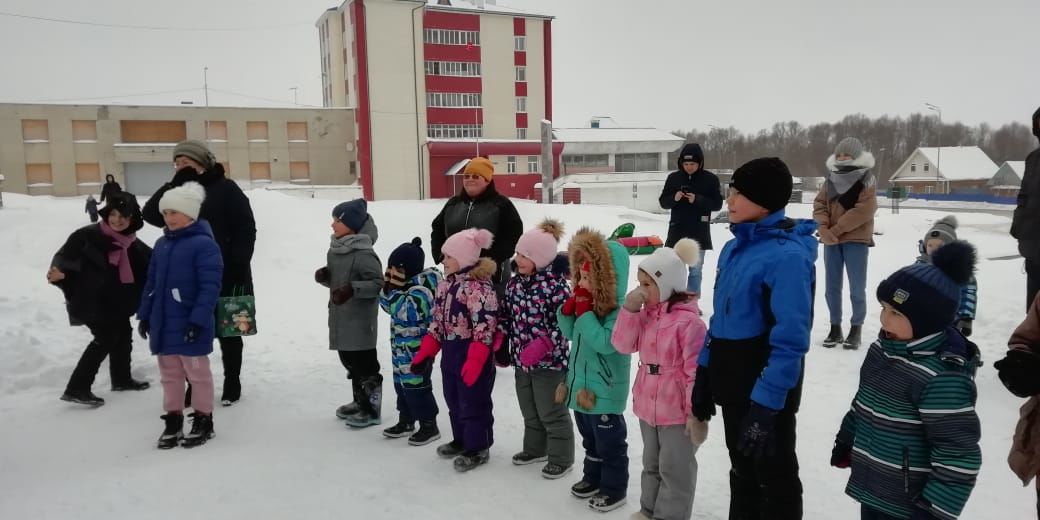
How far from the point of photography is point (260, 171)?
154 ft

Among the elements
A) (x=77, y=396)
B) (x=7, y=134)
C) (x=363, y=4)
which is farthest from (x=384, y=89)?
(x=77, y=396)

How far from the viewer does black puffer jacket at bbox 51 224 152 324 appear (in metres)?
6.16

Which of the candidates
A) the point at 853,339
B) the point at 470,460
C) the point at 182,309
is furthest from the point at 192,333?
the point at 853,339

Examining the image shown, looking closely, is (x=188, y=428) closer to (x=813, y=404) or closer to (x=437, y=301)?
(x=437, y=301)

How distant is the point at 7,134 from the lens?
139ft

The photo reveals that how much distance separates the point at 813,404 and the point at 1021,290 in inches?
181

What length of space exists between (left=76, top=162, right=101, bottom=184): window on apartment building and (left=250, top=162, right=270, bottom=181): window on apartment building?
9474 mm

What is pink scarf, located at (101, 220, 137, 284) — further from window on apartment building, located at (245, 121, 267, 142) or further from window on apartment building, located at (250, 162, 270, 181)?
window on apartment building, located at (245, 121, 267, 142)

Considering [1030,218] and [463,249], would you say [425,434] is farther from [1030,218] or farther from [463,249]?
[1030,218]

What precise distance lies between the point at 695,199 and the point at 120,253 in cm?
613

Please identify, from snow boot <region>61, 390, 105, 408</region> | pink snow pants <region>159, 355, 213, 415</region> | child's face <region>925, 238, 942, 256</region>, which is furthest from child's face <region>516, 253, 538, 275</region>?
snow boot <region>61, 390, 105, 408</region>

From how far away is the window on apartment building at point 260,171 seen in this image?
46.7 metres

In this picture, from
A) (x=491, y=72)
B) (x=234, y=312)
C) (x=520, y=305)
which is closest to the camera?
(x=520, y=305)

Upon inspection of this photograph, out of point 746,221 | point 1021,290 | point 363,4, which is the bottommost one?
point 1021,290
